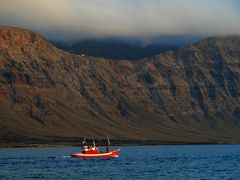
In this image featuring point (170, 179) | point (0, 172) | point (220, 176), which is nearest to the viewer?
point (170, 179)

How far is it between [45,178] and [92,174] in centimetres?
1532

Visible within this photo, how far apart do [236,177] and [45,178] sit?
38.5 meters

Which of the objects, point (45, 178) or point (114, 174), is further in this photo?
point (114, 174)

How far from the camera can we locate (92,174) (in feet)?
488

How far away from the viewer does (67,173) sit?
15138 cm

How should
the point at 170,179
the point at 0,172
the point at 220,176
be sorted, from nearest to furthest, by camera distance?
the point at 170,179
the point at 220,176
the point at 0,172

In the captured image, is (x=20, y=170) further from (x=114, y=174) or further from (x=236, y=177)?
(x=236, y=177)

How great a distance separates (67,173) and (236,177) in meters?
37.2

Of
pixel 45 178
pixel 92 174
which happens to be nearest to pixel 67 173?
pixel 92 174

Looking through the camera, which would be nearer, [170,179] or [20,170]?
[170,179]

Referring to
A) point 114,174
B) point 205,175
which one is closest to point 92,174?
point 114,174

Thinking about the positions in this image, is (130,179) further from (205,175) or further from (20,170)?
(20,170)

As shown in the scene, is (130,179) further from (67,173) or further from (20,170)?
(20,170)

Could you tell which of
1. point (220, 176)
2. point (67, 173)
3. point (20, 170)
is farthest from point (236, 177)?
point (20, 170)
